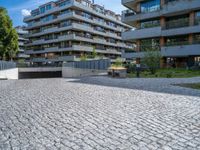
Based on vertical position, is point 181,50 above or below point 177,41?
below

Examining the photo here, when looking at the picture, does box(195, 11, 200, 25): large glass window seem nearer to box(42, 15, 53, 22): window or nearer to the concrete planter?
the concrete planter

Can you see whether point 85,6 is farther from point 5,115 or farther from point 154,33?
point 5,115

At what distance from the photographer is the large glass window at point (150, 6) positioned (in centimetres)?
Answer: 3638

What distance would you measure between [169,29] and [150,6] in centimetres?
630

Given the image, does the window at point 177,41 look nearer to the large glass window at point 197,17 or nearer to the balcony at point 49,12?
the large glass window at point 197,17

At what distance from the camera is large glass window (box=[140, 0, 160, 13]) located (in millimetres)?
36375

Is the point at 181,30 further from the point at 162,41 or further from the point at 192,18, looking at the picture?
the point at 162,41

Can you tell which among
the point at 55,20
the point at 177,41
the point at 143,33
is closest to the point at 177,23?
the point at 177,41

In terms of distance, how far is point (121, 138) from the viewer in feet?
15.7

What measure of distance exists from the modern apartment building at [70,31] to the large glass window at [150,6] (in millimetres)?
20514

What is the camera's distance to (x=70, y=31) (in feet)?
178

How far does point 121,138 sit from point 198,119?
296 cm

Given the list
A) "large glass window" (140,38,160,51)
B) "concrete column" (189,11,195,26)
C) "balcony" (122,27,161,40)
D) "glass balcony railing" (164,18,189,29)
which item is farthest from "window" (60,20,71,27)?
"concrete column" (189,11,195,26)

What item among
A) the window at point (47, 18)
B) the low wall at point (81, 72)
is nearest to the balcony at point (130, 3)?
the low wall at point (81, 72)
